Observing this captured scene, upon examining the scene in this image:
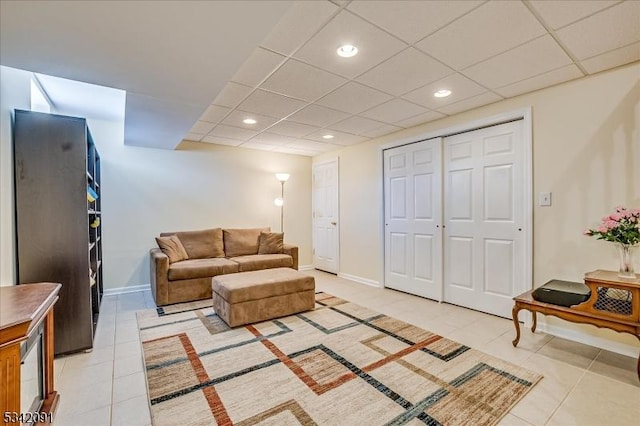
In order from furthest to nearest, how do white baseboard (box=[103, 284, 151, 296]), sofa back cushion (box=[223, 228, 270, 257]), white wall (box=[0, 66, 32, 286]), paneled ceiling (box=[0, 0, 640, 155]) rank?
sofa back cushion (box=[223, 228, 270, 257]), white baseboard (box=[103, 284, 151, 296]), white wall (box=[0, 66, 32, 286]), paneled ceiling (box=[0, 0, 640, 155])

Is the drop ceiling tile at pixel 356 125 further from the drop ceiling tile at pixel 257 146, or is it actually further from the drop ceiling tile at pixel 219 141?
the drop ceiling tile at pixel 219 141

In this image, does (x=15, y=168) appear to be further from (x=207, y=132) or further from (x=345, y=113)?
(x=345, y=113)

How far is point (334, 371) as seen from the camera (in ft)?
6.77

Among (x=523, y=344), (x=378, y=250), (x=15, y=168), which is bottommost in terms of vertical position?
(x=523, y=344)

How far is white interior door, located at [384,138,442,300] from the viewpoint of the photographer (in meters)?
3.70

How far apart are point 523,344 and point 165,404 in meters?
2.76

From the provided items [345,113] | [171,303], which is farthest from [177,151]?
[345,113]

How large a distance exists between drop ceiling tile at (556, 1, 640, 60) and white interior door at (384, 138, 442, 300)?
1.67 m

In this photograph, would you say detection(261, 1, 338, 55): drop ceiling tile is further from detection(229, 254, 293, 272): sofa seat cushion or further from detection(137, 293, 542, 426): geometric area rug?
detection(229, 254, 293, 272): sofa seat cushion

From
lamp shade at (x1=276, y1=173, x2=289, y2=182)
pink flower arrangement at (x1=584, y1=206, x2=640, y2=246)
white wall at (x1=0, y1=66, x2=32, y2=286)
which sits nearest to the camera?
white wall at (x1=0, y1=66, x2=32, y2=286)

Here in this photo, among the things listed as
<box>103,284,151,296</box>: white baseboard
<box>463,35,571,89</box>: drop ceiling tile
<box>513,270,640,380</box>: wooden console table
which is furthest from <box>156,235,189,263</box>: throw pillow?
<box>513,270,640,380</box>: wooden console table

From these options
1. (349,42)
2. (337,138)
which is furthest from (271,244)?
(349,42)

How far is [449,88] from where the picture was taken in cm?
270

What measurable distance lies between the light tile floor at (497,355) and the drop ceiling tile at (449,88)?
7.50 ft
